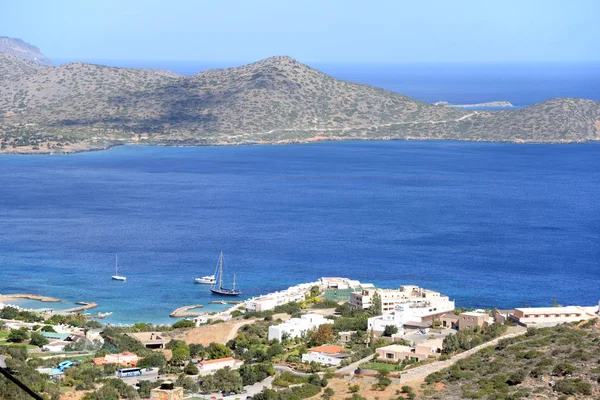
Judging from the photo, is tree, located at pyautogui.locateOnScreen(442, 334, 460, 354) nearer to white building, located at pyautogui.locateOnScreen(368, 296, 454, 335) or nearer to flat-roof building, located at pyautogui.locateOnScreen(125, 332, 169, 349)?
white building, located at pyautogui.locateOnScreen(368, 296, 454, 335)

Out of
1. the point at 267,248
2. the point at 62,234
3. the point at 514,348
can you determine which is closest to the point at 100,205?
the point at 62,234

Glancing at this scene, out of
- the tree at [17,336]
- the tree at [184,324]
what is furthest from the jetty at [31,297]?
the tree at [17,336]

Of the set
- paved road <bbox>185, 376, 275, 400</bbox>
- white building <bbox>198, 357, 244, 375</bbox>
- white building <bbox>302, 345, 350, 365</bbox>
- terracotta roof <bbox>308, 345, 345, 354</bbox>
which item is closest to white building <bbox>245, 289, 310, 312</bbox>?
terracotta roof <bbox>308, 345, 345, 354</bbox>

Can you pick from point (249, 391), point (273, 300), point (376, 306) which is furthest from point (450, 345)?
point (273, 300)

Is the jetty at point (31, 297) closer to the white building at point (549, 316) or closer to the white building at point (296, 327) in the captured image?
the white building at point (296, 327)

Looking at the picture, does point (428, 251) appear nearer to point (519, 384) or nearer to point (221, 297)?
point (221, 297)
